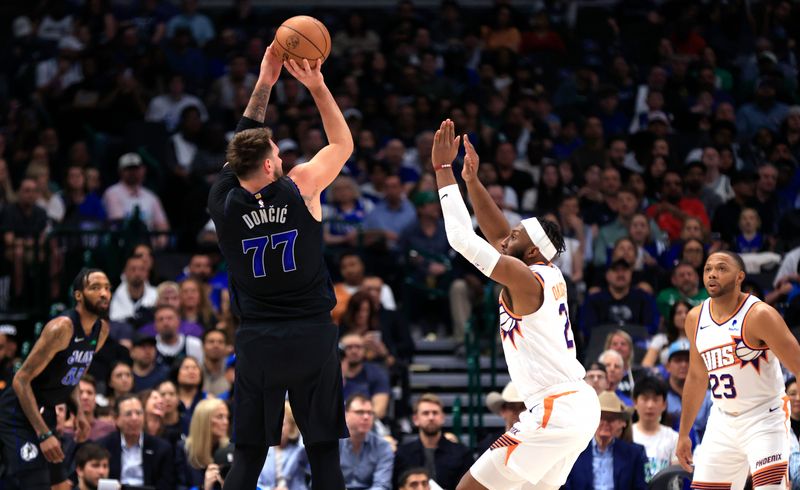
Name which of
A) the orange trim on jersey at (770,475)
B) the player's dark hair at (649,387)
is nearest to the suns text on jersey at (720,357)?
the orange trim on jersey at (770,475)

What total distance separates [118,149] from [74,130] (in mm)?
1030

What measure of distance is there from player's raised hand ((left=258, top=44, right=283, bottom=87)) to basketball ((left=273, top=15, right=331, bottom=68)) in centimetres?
3

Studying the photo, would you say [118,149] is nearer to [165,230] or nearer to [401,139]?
[165,230]

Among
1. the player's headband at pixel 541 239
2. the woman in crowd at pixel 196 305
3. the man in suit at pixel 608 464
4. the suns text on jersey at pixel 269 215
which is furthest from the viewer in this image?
the woman in crowd at pixel 196 305

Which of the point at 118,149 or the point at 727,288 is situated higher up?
the point at 118,149

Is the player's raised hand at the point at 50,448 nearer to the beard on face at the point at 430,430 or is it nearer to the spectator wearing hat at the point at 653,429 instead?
the beard on face at the point at 430,430

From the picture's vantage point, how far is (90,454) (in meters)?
10.8

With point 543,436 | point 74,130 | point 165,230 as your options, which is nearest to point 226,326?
point 165,230

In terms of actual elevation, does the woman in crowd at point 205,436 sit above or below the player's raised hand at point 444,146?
below

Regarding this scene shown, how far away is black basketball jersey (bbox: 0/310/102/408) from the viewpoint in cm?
933

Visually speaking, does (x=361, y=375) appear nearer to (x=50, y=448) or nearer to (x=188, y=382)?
(x=188, y=382)

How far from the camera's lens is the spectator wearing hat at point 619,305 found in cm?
1372

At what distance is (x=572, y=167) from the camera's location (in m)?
16.9

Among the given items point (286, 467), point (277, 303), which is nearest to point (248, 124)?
point (277, 303)
